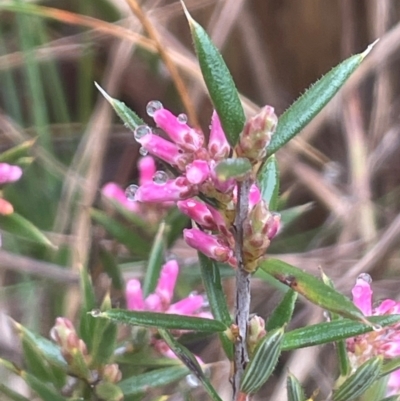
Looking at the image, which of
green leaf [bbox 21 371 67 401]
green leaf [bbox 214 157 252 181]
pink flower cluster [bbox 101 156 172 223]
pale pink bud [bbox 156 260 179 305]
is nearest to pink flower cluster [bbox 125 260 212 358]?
pale pink bud [bbox 156 260 179 305]

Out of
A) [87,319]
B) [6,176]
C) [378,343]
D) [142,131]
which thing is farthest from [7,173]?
[378,343]

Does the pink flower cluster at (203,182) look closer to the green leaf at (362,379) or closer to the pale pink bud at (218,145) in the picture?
the pale pink bud at (218,145)

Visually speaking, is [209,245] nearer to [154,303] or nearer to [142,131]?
[142,131]

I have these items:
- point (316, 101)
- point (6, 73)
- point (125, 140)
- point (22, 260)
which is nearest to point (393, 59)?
point (125, 140)

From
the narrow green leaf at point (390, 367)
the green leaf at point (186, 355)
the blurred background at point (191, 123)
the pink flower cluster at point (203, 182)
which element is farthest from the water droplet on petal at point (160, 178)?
the blurred background at point (191, 123)

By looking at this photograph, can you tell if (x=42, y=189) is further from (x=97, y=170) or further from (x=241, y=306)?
(x=241, y=306)

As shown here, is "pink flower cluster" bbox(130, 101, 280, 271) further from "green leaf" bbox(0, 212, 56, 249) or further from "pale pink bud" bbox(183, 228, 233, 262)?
"green leaf" bbox(0, 212, 56, 249)
